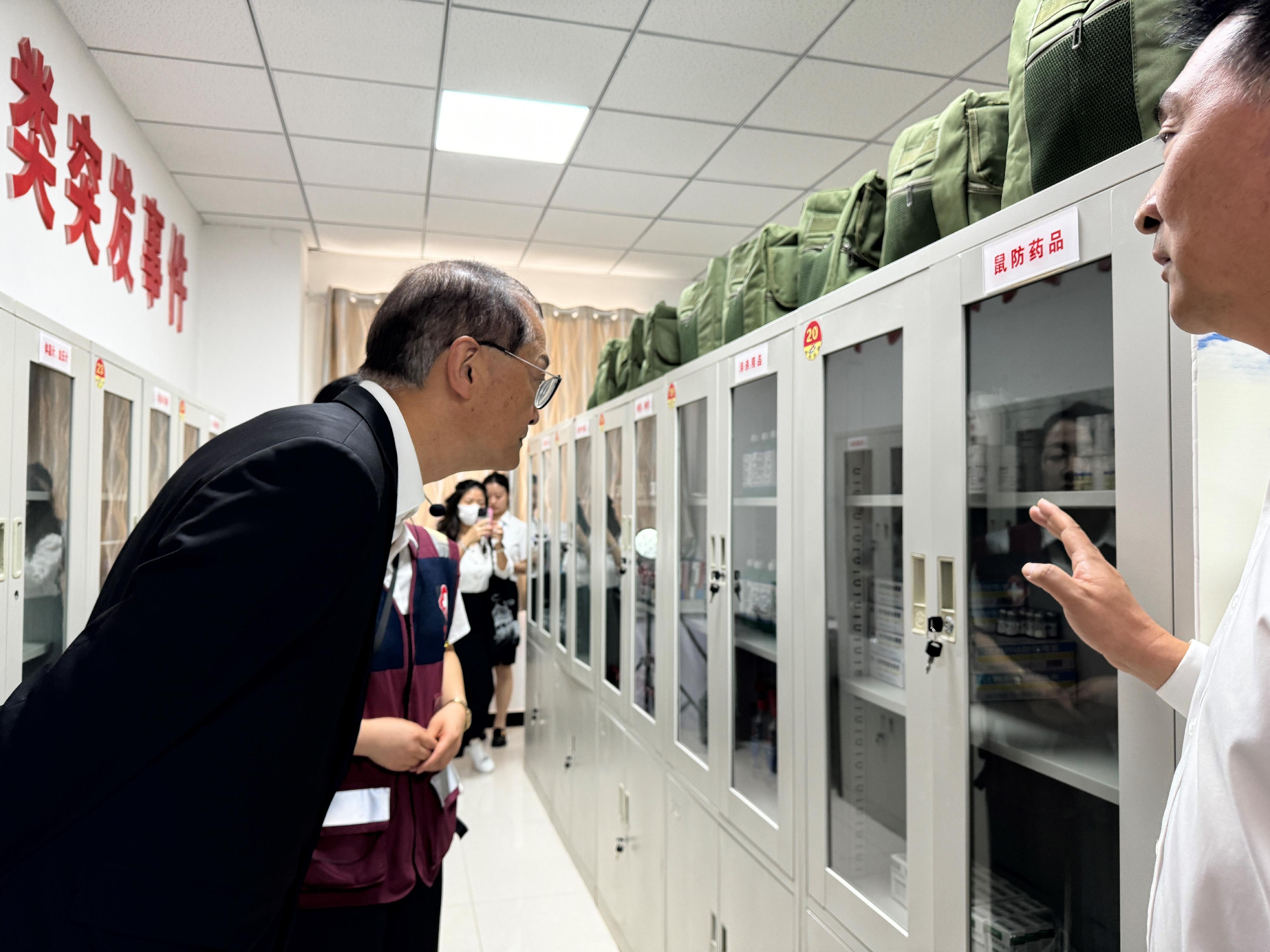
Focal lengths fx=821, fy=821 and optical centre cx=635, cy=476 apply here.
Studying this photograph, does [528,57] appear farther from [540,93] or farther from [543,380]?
[543,380]

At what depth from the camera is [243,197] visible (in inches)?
183

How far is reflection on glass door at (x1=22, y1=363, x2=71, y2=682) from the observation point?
73.1 inches

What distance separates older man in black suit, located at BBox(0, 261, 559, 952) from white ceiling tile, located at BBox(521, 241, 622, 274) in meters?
4.82

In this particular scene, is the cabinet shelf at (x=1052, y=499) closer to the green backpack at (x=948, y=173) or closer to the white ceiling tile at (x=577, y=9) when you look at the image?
the green backpack at (x=948, y=173)

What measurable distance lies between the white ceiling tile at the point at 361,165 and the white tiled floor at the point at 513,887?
3368mm

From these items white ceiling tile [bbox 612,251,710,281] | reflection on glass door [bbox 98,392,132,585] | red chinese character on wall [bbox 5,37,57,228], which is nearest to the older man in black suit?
reflection on glass door [bbox 98,392,132,585]

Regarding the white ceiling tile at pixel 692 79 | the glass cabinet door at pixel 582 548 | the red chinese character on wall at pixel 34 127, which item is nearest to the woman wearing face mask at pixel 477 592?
the glass cabinet door at pixel 582 548

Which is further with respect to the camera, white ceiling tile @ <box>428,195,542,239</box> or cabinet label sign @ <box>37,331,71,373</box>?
white ceiling tile @ <box>428,195,542,239</box>

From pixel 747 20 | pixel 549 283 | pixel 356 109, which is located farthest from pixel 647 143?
pixel 549 283

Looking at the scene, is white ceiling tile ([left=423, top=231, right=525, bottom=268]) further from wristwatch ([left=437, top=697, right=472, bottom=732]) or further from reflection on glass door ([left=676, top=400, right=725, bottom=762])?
wristwatch ([left=437, top=697, right=472, bottom=732])

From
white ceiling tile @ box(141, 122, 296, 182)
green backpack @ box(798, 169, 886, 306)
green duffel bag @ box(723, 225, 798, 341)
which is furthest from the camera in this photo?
white ceiling tile @ box(141, 122, 296, 182)

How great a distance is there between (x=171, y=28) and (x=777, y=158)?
2655 millimetres

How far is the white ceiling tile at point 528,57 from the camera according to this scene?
2.99 metres

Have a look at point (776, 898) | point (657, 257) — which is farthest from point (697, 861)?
point (657, 257)
